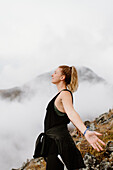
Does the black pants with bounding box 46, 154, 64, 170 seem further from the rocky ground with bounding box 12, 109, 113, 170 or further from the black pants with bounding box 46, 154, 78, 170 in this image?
the rocky ground with bounding box 12, 109, 113, 170

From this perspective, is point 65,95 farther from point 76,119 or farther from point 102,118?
point 102,118

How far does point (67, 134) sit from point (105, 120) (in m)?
6.55

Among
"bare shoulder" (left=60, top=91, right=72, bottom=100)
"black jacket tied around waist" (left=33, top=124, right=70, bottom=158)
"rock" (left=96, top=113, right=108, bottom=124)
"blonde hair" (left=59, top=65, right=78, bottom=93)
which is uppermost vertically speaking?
"rock" (left=96, top=113, right=108, bottom=124)

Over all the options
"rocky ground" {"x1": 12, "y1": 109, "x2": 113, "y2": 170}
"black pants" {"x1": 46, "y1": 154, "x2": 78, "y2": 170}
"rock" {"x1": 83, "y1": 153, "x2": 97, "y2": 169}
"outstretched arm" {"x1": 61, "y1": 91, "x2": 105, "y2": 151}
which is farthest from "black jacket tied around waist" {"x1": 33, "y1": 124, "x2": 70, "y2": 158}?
"rock" {"x1": 83, "y1": 153, "x2": 97, "y2": 169}

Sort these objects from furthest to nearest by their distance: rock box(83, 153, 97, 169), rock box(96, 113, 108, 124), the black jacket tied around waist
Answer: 1. rock box(96, 113, 108, 124)
2. rock box(83, 153, 97, 169)
3. the black jacket tied around waist

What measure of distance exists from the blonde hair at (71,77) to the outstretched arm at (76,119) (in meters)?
0.35

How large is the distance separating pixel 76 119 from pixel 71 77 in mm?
797

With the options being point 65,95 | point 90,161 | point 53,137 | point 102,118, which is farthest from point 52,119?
point 102,118

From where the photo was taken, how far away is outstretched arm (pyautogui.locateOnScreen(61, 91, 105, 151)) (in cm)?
246

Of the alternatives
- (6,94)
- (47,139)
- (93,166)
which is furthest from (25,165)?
(6,94)

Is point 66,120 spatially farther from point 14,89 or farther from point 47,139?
point 14,89

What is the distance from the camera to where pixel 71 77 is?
10.5ft

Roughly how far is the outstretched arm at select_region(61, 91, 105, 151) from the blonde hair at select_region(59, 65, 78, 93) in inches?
13.6

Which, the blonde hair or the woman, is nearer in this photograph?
the woman
